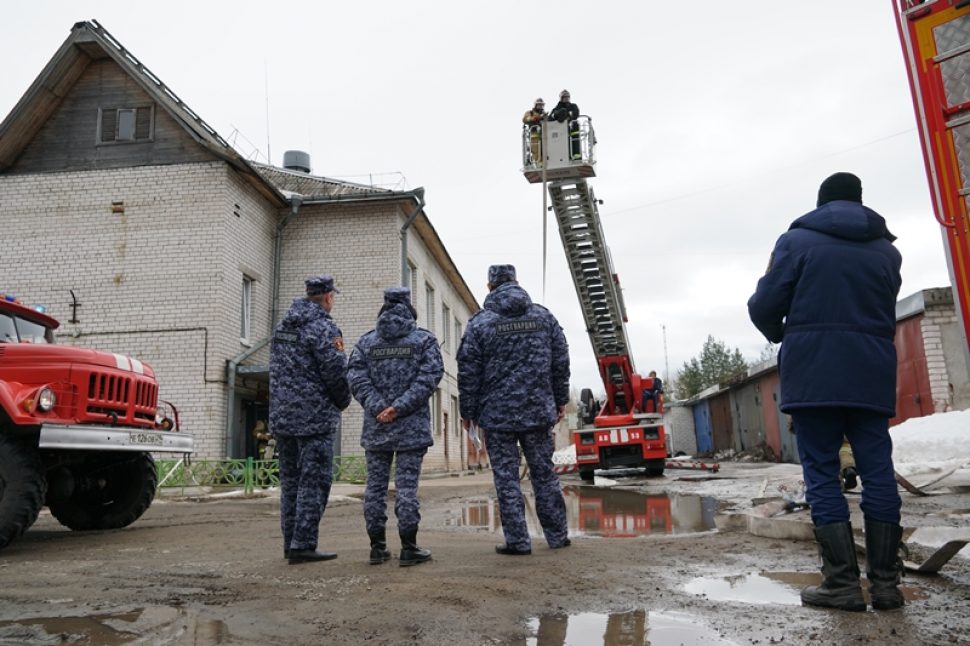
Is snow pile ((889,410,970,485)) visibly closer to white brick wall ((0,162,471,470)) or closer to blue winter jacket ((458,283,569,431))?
blue winter jacket ((458,283,569,431))

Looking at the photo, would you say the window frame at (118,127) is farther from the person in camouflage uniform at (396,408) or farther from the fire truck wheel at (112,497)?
the person in camouflage uniform at (396,408)

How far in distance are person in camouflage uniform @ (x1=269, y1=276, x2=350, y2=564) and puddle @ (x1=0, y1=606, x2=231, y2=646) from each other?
142cm

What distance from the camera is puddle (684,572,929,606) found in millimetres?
3094

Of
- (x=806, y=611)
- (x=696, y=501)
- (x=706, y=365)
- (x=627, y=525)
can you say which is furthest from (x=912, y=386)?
(x=706, y=365)

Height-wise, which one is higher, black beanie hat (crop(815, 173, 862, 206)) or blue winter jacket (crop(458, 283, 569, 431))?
black beanie hat (crop(815, 173, 862, 206))

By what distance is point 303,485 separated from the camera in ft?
14.9

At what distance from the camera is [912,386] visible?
14.5 m

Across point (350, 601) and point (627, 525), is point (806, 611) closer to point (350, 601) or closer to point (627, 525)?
point (350, 601)

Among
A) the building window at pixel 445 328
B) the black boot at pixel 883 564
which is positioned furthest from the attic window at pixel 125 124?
the black boot at pixel 883 564

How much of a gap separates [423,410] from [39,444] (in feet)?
9.84

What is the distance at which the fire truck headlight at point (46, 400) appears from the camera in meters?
5.62

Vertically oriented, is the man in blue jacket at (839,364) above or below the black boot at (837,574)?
above

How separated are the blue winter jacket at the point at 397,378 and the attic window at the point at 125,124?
12.3 m

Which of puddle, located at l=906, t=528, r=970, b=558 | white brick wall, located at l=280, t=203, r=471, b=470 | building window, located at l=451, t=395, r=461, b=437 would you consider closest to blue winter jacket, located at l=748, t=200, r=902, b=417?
puddle, located at l=906, t=528, r=970, b=558
